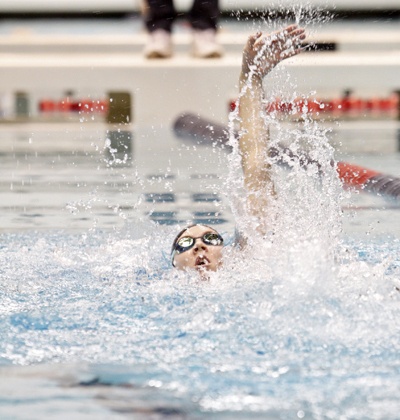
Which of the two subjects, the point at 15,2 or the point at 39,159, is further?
the point at 15,2

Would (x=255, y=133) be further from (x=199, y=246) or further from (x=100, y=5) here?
(x=100, y=5)

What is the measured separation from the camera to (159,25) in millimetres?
8781

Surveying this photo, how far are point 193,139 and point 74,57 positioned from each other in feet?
9.13

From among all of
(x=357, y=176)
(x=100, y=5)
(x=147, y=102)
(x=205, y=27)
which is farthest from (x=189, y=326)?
(x=100, y=5)

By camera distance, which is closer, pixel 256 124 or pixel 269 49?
pixel 269 49

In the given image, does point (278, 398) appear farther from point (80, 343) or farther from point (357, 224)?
point (357, 224)

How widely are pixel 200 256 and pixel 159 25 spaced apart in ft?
20.7

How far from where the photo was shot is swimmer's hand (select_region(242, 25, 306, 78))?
9.15 ft

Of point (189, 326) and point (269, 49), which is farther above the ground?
point (269, 49)

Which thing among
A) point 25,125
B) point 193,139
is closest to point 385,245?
point 193,139

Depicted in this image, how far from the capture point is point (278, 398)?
165 centimetres

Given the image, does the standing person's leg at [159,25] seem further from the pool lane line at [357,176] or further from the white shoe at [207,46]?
the pool lane line at [357,176]

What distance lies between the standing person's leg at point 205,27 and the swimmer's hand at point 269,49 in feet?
18.9

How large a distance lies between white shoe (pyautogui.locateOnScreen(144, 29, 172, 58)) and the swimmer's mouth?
6411 mm
